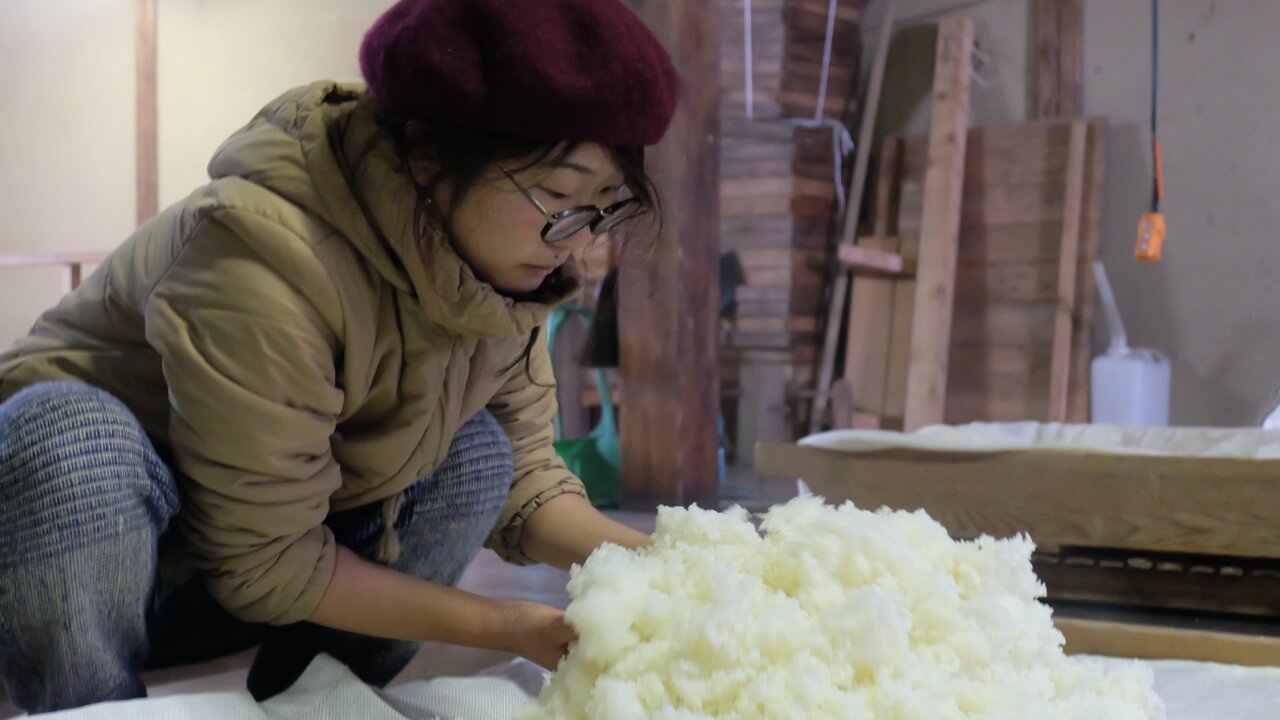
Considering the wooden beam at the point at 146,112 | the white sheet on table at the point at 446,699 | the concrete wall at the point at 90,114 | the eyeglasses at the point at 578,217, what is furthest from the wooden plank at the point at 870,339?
the eyeglasses at the point at 578,217

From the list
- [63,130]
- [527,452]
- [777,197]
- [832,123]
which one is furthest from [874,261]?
[63,130]

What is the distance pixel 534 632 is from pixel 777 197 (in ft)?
9.64

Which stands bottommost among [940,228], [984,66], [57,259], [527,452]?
[527,452]

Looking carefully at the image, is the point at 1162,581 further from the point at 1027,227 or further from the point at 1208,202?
the point at 1027,227

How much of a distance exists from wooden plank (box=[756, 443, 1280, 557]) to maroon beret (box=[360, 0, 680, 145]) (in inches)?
38.3

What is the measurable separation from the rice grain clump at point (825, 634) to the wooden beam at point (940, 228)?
8.27 feet

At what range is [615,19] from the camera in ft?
2.91

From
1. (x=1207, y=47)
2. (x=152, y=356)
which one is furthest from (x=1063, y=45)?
(x=152, y=356)

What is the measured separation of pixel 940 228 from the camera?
11.1 ft

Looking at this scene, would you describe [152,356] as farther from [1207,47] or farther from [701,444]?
[1207,47]

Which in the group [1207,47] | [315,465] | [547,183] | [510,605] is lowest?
[510,605]

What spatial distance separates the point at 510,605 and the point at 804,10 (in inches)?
125

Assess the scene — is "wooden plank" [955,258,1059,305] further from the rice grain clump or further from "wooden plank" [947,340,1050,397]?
the rice grain clump

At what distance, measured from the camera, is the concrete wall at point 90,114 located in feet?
9.42
